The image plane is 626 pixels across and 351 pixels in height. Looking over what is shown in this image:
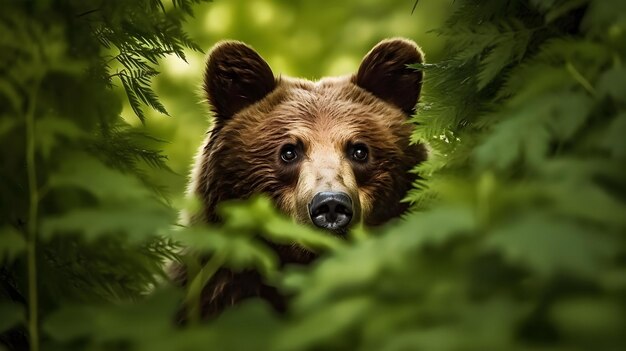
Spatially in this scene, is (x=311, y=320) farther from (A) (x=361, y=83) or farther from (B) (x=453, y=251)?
(A) (x=361, y=83)

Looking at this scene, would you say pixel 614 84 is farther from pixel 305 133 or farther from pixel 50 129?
pixel 305 133

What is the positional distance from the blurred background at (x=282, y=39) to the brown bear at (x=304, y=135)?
13.4 ft

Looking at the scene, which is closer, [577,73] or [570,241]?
[570,241]

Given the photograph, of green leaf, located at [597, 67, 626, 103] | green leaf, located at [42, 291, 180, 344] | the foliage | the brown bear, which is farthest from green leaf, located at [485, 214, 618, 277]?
the brown bear

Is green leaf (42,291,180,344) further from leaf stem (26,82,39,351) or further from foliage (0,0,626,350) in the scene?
leaf stem (26,82,39,351)

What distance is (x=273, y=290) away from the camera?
154 inches

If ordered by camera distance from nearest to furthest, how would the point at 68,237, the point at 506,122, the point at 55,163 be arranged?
the point at 506,122, the point at 55,163, the point at 68,237

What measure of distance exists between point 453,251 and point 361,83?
10.1ft

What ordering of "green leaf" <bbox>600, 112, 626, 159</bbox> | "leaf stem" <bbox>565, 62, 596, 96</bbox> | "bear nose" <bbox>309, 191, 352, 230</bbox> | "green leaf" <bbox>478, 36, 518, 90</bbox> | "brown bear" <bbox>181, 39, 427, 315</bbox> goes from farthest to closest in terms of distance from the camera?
"brown bear" <bbox>181, 39, 427, 315</bbox>, "bear nose" <bbox>309, 191, 352, 230</bbox>, "green leaf" <bbox>478, 36, 518, 90</bbox>, "leaf stem" <bbox>565, 62, 596, 96</bbox>, "green leaf" <bbox>600, 112, 626, 159</bbox>

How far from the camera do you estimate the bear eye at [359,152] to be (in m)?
4.33

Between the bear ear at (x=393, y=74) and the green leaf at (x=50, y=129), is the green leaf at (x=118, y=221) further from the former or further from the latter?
the bear ear at (x=393, y=74)

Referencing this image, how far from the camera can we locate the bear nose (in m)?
3.70

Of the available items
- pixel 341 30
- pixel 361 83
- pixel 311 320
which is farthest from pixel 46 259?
pixel 341 30

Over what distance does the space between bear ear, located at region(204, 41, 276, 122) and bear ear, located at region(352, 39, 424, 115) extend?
52cm
